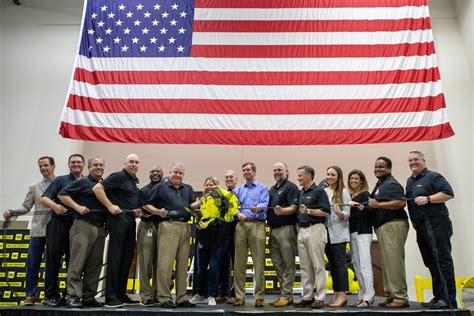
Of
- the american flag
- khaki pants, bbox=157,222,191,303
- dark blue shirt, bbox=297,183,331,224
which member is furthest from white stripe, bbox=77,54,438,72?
khaki pants, bbox=157,222,191,303

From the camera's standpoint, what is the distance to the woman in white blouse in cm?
552

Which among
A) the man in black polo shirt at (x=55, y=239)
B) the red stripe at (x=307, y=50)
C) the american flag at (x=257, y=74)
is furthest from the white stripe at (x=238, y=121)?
the man in black polo shirt at (x=55, y=239)

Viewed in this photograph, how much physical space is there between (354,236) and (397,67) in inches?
167

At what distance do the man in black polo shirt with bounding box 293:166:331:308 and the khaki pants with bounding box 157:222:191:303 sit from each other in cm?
138

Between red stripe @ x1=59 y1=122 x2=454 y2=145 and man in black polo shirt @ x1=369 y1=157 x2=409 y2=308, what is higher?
red stripe @ x1=59 y1=122 x2=454 y2=145

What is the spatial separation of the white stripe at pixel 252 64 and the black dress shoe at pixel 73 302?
486cm

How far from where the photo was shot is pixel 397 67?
342 inches

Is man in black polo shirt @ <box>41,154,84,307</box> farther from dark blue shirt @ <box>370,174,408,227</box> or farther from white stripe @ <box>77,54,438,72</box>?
white stripe @ <box>77,54,438,72</box>

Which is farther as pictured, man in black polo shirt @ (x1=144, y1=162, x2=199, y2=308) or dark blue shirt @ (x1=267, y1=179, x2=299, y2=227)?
dark blue shirt @ (x1=267, y1=179, x2=299, y2=227)

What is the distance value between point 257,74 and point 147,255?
4.43m

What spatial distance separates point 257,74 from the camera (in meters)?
8.84

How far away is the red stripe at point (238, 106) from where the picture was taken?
28.1ft

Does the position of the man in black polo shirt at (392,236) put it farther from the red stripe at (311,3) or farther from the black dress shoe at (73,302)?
the red stripe at (311,3)

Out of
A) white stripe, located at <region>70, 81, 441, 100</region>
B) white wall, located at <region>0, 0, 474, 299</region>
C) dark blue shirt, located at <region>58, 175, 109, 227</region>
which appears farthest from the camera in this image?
white wall, located at <region>0, 0, 474, 299</region>
